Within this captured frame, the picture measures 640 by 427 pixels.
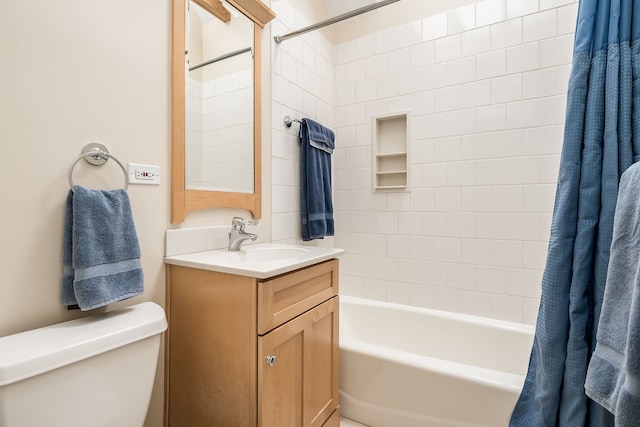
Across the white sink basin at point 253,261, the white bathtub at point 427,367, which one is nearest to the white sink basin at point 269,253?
the white sink basin at point 253,261

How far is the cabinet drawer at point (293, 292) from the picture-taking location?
3.44 ft

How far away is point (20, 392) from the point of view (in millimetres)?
712

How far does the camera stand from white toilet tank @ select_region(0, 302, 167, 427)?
2.35 feet

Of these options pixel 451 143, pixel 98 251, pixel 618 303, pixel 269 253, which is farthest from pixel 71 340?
pixel 451 143

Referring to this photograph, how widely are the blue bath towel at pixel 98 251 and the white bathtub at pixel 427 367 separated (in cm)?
108

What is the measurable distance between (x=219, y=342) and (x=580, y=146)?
1.52m

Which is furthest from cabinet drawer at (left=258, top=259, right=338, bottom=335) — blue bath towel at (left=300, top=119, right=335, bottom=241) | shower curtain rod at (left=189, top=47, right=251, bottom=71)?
shower curtain rod at (left=189, top=47, right=251, bottom=71)

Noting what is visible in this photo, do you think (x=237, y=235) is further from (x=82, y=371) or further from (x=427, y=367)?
(x=427, y=367)

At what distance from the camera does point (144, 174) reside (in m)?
1.19

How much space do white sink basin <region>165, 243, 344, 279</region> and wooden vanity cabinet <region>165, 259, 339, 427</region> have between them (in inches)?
1.3

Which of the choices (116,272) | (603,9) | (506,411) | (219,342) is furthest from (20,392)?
(603,9)

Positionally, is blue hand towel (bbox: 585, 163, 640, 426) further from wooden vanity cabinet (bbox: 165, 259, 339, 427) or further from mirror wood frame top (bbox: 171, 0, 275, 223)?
mirror wood frame top (bbox: 171, 0, 275, 223)

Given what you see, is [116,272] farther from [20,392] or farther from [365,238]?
[365,238]

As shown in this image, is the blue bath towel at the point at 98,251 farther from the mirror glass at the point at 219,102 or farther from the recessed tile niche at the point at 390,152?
the recessed tile niche at the point at 390,152
